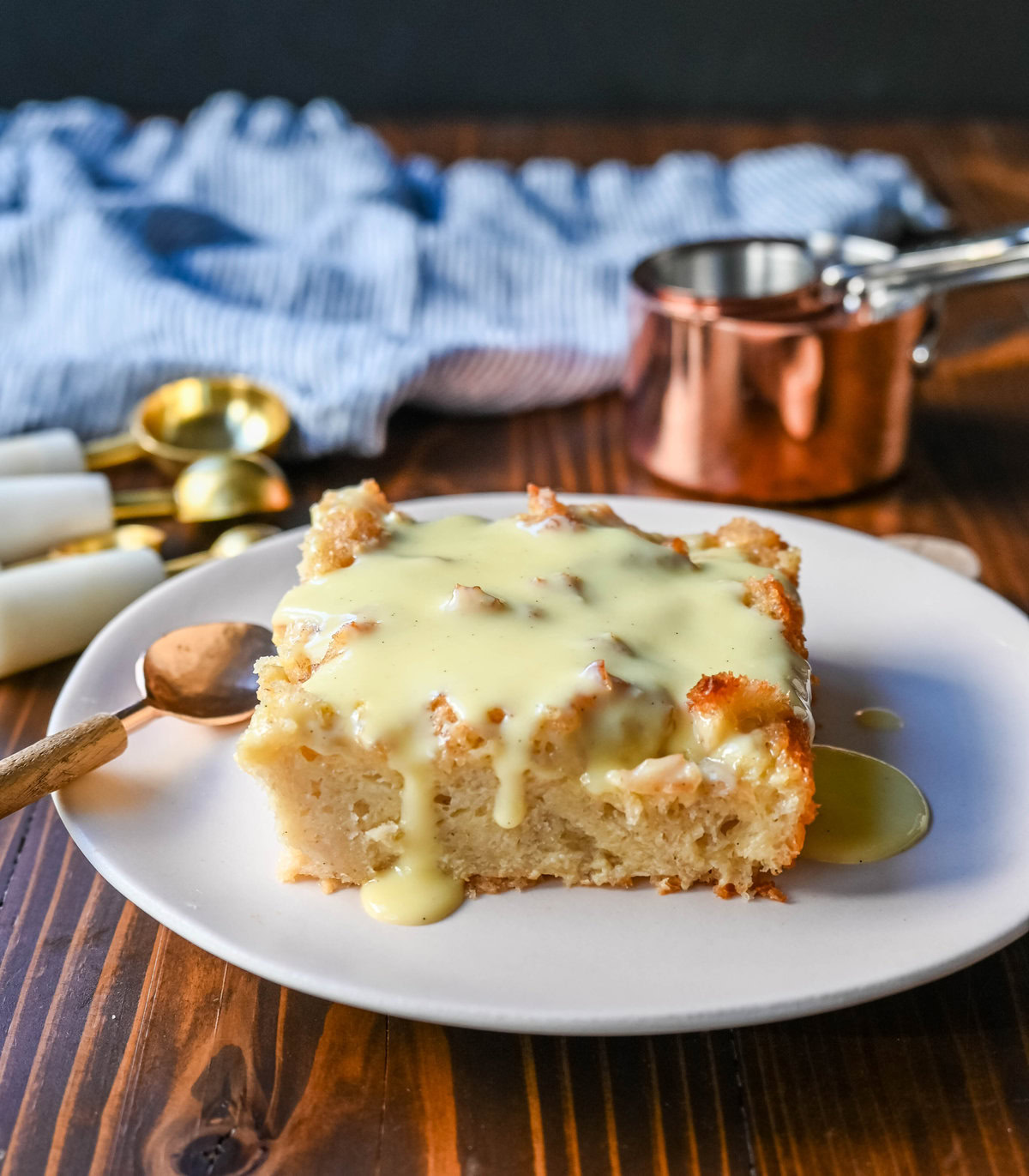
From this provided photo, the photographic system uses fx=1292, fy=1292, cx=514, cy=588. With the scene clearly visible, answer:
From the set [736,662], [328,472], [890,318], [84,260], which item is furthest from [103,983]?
[84,260]

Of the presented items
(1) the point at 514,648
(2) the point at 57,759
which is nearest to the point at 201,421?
(2) the point at 57,759

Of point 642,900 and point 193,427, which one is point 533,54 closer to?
point 193,427

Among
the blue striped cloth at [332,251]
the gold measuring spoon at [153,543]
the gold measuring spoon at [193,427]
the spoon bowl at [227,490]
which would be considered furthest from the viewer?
the blue striped cloth at [332,251]

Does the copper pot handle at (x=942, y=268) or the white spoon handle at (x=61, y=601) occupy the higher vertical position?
the copper pot handle at (x=942, y=268)

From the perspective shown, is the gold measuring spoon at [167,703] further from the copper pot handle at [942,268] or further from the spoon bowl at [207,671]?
the copper pot handle at [942,268]

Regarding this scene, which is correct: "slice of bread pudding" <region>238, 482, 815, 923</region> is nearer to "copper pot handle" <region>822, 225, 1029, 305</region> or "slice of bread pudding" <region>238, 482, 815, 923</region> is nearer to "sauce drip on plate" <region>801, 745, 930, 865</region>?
"sauce drip on plate" <region>801, 745, 930, 865</region>

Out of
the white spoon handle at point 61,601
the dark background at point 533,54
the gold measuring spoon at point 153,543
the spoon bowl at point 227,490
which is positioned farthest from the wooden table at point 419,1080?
the dark background at point 533,54

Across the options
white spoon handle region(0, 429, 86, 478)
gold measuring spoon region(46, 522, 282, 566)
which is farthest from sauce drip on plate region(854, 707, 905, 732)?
white spoon handle region(0, 429, 86, 478)
